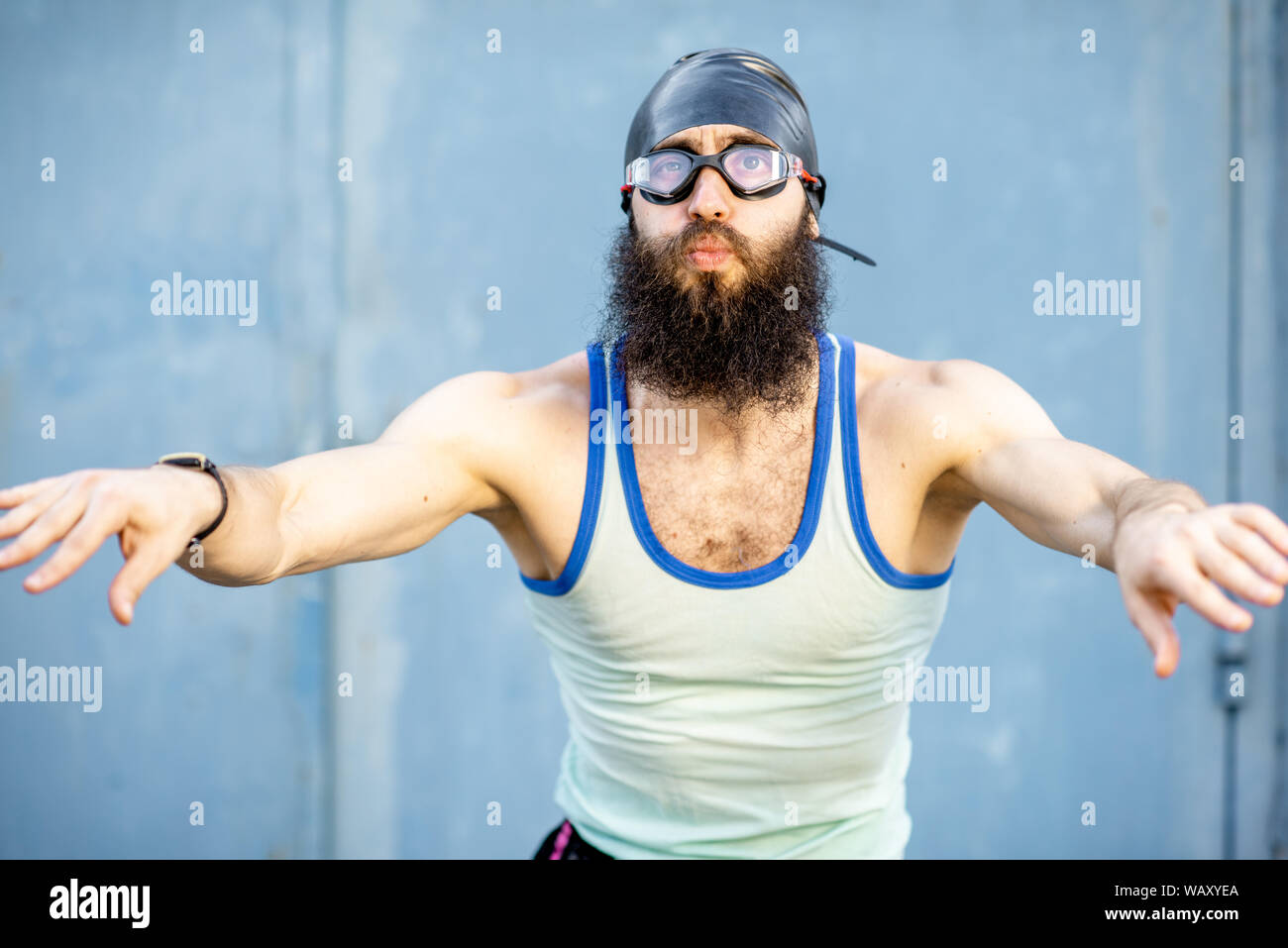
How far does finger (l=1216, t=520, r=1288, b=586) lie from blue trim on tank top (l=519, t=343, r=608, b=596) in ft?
3.50

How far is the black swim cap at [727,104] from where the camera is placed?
2.18m

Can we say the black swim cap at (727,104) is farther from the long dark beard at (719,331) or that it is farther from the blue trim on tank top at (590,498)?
the blue trim on tank top at (590,498)

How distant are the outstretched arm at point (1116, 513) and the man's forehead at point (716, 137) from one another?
611mm

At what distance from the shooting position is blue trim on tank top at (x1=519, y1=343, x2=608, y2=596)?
76.7 inches

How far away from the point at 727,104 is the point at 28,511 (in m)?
1.53

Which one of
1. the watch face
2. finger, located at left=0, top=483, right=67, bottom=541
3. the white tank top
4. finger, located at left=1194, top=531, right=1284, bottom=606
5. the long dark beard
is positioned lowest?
the white tank top

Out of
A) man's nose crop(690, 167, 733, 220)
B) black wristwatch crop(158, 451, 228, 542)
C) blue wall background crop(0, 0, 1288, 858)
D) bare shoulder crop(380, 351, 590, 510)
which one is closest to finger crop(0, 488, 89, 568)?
black wristwatch crop(158, 451, 228, 542)

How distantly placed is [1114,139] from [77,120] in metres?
3.35

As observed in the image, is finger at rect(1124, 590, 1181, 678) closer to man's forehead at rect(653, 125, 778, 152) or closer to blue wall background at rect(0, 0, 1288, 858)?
man's forehead at rect(653, 125, 778, 152)

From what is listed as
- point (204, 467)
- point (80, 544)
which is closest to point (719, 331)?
point (204, 467)

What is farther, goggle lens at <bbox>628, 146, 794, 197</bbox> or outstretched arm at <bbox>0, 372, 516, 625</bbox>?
goggle lens at <bbox>628, 146, 794, 197</bbox>

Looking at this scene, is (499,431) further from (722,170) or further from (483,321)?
(483,321)

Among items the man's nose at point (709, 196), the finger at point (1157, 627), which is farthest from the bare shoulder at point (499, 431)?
the finger at point (1157, 627)

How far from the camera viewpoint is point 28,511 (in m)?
1.24
